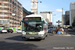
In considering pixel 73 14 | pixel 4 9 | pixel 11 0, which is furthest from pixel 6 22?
pixel 73 14

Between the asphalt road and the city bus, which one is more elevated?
the city bus

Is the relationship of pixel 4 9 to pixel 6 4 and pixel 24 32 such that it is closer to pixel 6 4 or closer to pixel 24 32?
pixel 6 4

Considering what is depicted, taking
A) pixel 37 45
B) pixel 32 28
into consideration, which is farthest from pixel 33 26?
pixel 37 45

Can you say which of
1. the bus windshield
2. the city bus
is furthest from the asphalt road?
the bus windshield

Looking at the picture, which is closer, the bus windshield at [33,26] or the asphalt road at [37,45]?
the asphalt road at [37,45]

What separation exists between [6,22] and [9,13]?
5841mm

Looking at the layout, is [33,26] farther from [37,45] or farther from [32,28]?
[37,45]

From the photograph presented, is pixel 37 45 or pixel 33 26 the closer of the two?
pixel 37 45

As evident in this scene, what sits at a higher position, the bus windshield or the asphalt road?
the bus windshield

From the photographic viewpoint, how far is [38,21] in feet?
44.7

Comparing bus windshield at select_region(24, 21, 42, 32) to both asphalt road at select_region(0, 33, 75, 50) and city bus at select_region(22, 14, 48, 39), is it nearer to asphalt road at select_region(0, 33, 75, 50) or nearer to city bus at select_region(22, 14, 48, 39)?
city bus at select_region(22, 14, 48, 39)

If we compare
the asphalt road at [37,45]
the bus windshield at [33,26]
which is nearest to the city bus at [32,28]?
the bus windshield at [33,26]

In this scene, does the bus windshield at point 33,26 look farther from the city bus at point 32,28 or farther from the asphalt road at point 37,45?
the asphalt road at point 37,45

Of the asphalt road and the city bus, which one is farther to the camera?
the city bus
